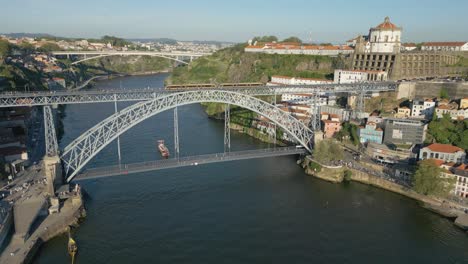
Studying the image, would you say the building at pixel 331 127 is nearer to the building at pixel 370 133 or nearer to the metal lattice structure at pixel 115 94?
the building at pixel 370 133

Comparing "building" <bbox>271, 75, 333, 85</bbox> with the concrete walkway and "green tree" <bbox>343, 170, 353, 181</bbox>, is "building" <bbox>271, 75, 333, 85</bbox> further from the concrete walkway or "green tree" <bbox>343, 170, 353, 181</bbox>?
the concrete walkway

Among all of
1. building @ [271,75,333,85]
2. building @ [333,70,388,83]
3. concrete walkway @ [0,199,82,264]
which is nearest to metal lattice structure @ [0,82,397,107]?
building @ [333,70,388,83]

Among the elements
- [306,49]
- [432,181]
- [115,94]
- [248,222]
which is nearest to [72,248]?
[248,222]

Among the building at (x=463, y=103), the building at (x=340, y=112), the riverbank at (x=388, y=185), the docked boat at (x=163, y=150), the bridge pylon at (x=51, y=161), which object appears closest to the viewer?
the bridge pylon at (x=51, y=161)

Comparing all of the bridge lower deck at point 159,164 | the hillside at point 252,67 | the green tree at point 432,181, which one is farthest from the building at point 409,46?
the green tree at point 432,181

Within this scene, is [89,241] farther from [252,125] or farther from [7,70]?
[7,70]
